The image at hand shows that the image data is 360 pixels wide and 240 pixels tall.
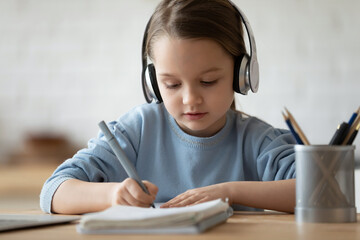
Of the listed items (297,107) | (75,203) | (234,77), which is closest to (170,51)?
(234,77)

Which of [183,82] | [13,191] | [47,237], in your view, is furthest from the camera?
[13,191]

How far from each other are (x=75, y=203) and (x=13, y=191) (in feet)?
6.70

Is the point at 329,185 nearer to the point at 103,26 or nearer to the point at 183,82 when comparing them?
the point at 183,82

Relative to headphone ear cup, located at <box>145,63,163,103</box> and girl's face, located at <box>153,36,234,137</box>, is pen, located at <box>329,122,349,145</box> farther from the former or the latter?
headphone ear cup, located at <box>145,63,163,103</box>

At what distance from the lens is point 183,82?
136 cm

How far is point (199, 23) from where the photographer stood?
1.41 m

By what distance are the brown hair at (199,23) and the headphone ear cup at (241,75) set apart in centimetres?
3

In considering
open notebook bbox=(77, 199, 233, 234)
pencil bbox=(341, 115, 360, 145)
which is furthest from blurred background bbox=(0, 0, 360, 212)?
open notebook bbox=(77, 199, 233, 234)

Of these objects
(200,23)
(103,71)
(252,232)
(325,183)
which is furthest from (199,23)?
(103,71)

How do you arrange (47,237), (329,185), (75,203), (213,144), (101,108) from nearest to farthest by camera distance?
(47,237), (329,185), (75,203), (213,144), (101,108)

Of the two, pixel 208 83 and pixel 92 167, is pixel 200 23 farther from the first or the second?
pixel 92 167

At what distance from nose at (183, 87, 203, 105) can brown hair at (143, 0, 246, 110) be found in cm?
14

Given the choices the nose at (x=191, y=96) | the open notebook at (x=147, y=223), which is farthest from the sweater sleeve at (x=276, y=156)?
the open notebook at (x=147, y=223)

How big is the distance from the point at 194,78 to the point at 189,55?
0.18 ft
